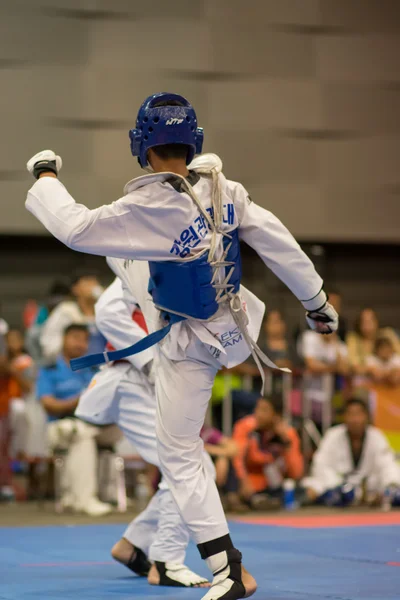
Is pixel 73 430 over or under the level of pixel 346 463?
over

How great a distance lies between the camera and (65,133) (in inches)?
400

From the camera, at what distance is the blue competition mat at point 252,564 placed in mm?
3635

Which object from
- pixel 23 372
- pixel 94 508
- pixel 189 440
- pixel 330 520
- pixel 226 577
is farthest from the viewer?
pixel 23 372

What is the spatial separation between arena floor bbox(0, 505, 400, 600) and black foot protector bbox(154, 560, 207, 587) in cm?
8

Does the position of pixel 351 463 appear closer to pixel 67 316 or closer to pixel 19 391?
pixel 67 316

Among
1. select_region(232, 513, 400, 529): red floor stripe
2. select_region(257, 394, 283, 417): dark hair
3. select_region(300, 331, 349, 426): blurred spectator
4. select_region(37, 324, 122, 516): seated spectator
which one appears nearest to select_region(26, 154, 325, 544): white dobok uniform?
select_region(232, 513, 400, 529): red floor stripe

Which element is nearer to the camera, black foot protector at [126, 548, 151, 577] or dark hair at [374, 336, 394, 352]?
black foot protector at [126, 548, 151, 577]

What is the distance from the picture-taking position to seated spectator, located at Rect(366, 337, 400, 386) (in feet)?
27.5

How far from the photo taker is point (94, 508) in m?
7.05

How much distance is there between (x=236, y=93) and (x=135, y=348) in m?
7.66

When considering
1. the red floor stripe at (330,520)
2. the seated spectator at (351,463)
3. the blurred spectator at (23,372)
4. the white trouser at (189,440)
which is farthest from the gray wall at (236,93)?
the white trouser at (189,440)

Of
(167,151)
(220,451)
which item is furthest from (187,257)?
(220,451)

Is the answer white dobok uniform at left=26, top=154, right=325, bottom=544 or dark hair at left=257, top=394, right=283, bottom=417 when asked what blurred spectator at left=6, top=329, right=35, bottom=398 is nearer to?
dark hair at left=257, top=394, right=283, bottom=417

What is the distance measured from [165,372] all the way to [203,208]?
60 cm
